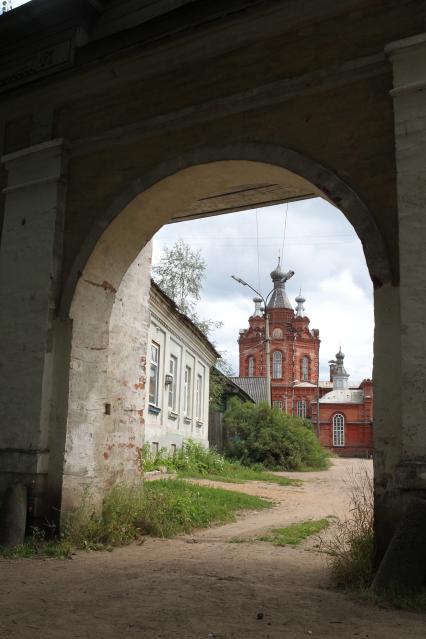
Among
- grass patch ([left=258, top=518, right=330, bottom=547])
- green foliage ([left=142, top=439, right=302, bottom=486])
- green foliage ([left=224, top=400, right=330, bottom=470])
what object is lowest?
grass patch ([left=258, top=518, right=330, bottom=547])

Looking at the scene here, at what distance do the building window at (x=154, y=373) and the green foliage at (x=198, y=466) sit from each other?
133 centimetres

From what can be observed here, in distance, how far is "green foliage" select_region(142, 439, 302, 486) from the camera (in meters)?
15.0

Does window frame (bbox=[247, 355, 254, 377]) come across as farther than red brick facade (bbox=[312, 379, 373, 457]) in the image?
Yes

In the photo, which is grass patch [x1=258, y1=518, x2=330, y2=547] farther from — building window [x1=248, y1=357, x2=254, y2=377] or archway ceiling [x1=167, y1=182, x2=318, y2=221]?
building window [x1=248, y1=357, x2=254, y2=377]

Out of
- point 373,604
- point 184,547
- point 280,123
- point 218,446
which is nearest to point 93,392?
point 184,547

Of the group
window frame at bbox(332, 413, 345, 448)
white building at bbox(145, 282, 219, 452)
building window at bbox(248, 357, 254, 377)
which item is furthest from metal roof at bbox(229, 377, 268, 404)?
white building at bbox(145, 282, 219, 452)

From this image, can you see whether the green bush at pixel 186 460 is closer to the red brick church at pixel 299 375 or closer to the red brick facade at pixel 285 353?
the red brick church at pixel 299 375

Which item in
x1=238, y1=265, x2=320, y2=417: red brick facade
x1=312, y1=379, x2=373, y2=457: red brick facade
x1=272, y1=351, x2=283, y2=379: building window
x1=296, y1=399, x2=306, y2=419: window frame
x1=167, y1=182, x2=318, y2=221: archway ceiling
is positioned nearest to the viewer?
x1=167, y1=182, x2=318, y2=221: archway ceiling

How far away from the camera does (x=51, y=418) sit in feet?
22.4

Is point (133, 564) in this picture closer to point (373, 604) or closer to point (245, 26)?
point (373, 604)

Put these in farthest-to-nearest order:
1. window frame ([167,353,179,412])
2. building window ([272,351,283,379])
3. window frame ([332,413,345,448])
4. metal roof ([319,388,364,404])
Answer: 1. building window ([272,351,283,379])
2. metal roof ([319,388,364,404])
3. window frame ([332,413,345,448])
4. window frame ([167,353,179,412])

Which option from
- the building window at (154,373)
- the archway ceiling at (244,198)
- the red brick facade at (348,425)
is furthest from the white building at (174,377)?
the red brick facade at (348,425)

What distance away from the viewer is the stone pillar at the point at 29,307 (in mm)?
6723

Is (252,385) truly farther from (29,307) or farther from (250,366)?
(29,307)
